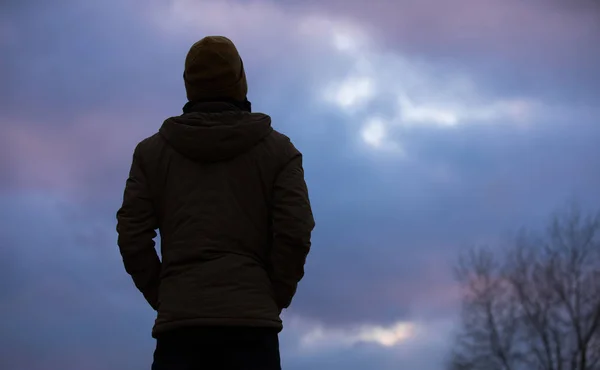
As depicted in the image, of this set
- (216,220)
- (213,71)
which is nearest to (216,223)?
(216,220)

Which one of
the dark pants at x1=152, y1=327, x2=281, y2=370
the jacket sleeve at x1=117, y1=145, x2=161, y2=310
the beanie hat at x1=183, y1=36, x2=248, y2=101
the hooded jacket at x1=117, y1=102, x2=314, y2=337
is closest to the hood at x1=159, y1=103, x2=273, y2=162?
the hooded jacket at x1=117, y1=102, x2=314, y2=337

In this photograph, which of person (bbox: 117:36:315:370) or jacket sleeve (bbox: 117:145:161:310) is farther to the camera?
jacket sleeve (bbox: 117:145:161:310)

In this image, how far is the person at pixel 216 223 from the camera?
101 inches

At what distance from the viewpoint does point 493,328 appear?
31.7 m

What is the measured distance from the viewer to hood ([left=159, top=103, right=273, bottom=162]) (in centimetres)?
275

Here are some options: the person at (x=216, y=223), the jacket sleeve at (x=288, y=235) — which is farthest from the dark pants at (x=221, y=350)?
the jacket sleeve at (x=288, y=235)

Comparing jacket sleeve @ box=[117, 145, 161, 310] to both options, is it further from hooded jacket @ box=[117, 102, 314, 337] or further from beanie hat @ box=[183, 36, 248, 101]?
beanie hat @ box=[183, 36, 248, 101]

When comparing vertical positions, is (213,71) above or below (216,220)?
above

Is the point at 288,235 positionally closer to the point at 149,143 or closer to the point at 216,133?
the point at 216,133

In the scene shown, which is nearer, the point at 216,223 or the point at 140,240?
the point at 216,223

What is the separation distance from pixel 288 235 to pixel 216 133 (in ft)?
1.51

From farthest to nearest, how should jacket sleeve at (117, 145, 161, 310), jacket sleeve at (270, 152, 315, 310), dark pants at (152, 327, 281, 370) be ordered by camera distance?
jacket sleeve at (117, 145, 161, 310)
jacket sleeve at (270, 152, 315, 310)
dark pants at (152, 327, 281, 370)

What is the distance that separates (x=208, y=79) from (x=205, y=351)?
1.02 m

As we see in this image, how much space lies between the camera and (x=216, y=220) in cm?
266
